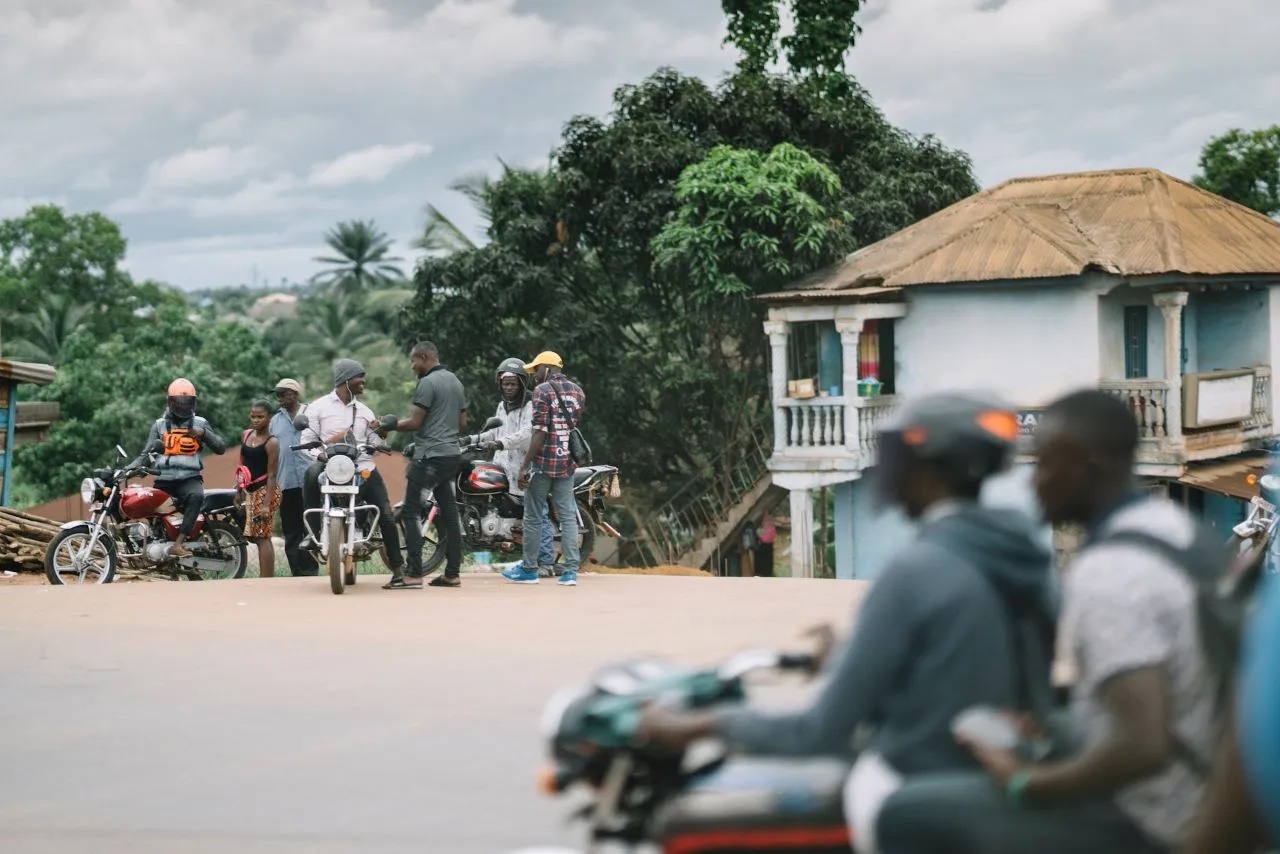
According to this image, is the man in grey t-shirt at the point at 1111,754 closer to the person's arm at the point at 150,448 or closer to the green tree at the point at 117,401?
the person's arm at the point at 150,448

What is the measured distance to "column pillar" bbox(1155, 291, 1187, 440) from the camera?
83.8 feet

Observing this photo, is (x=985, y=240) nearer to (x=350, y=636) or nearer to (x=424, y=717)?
(x=350, y=636)

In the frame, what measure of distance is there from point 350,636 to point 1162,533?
8.28 m

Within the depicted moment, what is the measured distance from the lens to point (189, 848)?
6.12 m

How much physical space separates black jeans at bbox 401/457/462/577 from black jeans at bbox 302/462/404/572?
0.10 meters

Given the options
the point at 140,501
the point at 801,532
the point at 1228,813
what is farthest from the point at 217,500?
the point at 1228,813

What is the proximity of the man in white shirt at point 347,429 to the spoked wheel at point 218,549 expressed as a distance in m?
1.92

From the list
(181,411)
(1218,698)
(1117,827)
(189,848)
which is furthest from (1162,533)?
(181,411)

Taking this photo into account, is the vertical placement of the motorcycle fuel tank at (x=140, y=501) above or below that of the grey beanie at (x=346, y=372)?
below

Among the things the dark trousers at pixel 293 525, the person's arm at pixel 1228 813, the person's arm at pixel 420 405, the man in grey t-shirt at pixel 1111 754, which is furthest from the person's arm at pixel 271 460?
the person's arm at pixel 1228 813

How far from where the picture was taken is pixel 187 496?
15086mm

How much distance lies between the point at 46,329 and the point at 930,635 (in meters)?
53.3

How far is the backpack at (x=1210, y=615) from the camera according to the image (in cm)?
321

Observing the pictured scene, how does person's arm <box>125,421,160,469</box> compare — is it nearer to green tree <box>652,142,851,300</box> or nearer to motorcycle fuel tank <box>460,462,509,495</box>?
motorcycle fuel tank <box>460,462,509,495</box>
